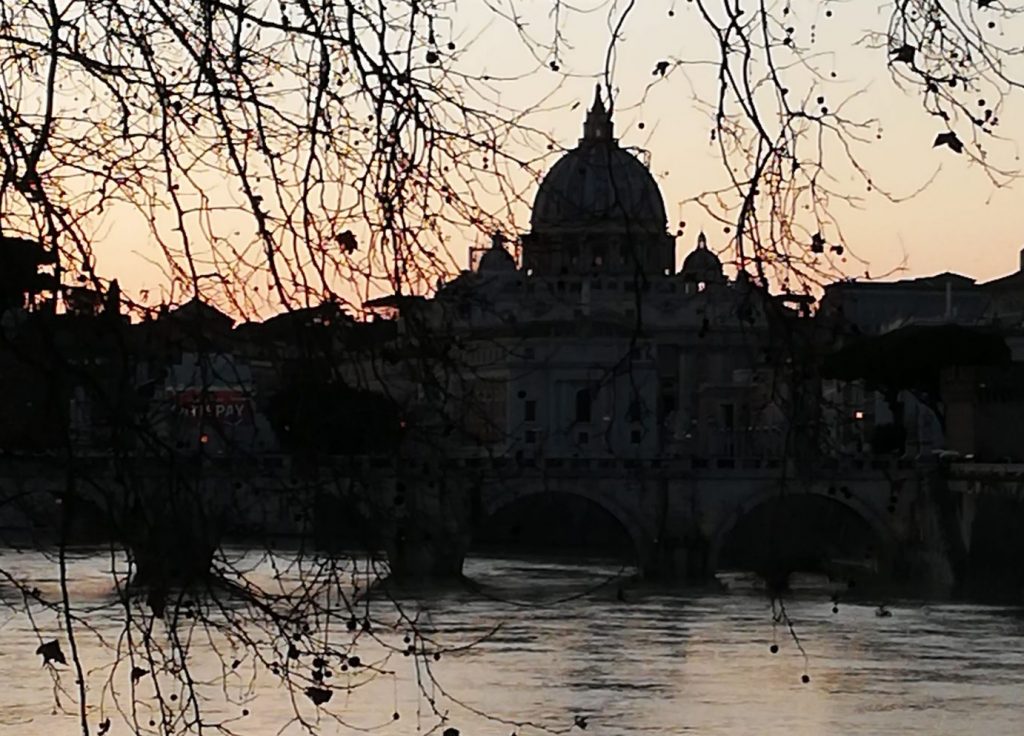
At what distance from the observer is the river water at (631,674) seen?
15086 millimetres

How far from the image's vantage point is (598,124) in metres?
3.92

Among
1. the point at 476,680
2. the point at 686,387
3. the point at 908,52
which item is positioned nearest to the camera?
the point at 908,52

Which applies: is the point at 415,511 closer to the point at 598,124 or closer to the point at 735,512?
the point at 598,124

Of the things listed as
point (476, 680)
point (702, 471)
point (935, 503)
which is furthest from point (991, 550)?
point (476, 680)

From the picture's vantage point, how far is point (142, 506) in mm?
3582

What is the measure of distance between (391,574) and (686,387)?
51.0 metres

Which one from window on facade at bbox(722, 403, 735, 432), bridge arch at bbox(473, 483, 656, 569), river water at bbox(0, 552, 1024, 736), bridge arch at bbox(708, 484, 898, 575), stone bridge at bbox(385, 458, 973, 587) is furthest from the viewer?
window on facade at bbox(722, 403, 735, 432)

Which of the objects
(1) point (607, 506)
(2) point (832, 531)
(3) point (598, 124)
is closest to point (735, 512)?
(2) point (832, 531)

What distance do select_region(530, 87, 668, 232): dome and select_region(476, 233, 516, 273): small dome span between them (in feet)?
0.22

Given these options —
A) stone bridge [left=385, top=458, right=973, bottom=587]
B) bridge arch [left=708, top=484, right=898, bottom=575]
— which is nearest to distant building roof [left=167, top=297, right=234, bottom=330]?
stone bridge [left=385, top=458, right=973, bottom=587]

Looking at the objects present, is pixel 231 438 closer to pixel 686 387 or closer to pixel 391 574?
pixel 391 574

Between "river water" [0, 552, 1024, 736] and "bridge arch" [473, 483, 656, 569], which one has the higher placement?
"bridge arch" [473, 483, 656, 569]

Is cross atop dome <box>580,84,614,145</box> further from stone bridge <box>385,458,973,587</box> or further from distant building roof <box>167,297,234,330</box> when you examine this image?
stone bridge <box>385,458,973,587</box>

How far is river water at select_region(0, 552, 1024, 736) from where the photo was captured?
15.1 metres
